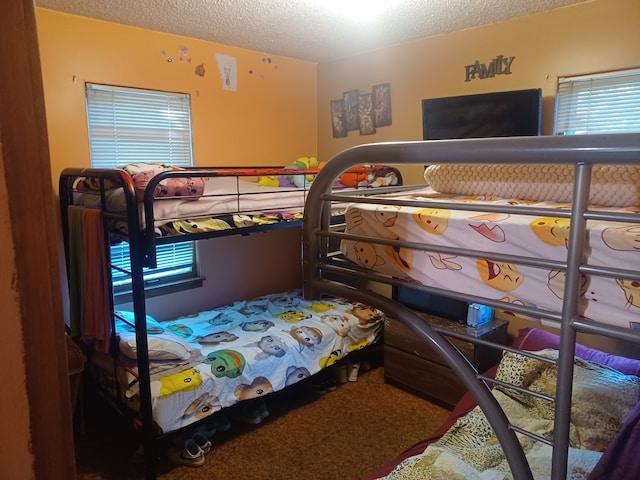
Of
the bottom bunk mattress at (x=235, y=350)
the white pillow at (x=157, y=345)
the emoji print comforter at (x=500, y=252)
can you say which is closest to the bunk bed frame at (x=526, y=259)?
the emoji print comforter at (x=500, y=252)

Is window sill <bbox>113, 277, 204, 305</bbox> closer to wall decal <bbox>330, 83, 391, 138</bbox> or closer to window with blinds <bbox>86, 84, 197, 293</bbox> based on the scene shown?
window with blinds <bbox>86, 84, 197, 293</bbox>

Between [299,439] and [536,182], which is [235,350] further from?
[536,182]

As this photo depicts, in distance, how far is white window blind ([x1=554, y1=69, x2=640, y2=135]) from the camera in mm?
2480

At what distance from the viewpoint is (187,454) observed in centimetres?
246

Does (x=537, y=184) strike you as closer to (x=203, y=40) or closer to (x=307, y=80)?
(x=203, y=40)

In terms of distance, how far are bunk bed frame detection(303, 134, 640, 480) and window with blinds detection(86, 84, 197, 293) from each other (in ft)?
6.76

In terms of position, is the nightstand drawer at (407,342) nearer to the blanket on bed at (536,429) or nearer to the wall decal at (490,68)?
the blanket on bed at (536,429)

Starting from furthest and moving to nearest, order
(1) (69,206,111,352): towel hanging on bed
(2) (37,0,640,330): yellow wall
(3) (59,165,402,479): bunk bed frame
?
(2) (37,0,640,330): yellow wall < (1) (69,206,111,352): towel hanging on bed < (3) (59,165,402,479): bunk bed frame

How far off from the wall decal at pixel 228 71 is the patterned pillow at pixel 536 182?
7.80 feet

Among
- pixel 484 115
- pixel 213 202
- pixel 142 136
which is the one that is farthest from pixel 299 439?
pixel 484 115

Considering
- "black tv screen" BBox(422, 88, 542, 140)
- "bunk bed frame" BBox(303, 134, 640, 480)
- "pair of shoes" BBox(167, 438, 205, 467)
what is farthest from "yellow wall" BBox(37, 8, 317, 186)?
"bunk bed frame" BBox(303, 134, 640, 480)

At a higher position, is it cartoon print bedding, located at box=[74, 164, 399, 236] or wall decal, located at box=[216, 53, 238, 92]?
wall decal, located at box=[216, 53, 238, 92]

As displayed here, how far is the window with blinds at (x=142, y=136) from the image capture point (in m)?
2.89

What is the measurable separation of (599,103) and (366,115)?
67.3 inches
